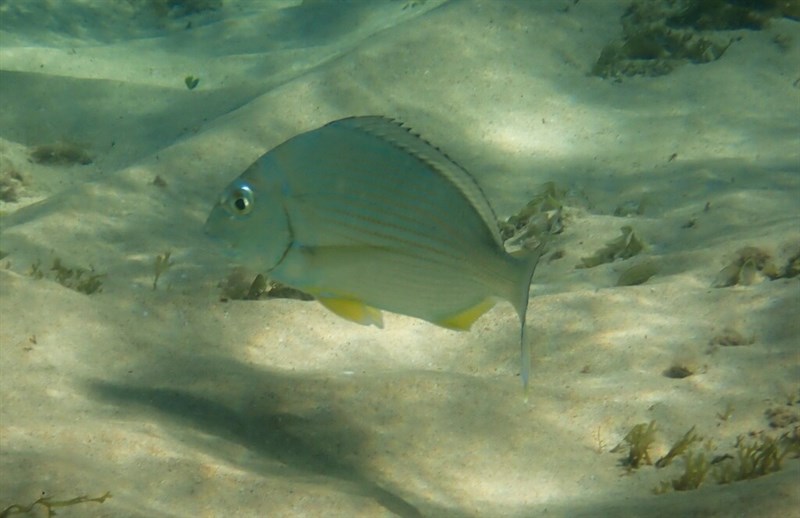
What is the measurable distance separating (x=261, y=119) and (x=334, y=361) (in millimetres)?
4989

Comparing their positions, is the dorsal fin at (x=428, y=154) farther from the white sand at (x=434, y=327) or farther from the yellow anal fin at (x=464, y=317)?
the white sand at (x=434, y=327)

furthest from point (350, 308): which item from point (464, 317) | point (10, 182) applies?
point (10, 182)

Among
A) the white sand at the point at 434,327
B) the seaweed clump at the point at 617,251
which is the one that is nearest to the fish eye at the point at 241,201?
the white sand at the point at 434,327

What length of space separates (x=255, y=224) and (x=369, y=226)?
0.45 metres

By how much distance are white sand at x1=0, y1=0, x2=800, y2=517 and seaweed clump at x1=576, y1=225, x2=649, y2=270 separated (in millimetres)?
160

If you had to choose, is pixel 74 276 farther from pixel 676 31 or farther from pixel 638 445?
pixel 676 31

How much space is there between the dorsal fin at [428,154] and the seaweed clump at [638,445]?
164cm

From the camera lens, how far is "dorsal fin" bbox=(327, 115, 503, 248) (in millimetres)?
2697

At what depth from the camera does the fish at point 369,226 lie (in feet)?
8.70

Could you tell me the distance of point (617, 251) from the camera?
6.27 metres

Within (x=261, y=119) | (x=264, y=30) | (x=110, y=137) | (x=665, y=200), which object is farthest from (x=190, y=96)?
(x=665, y=200)

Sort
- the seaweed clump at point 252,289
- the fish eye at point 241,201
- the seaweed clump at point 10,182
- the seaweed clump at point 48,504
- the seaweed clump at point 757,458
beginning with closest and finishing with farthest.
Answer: the seaweed clump at point 48,504, the fish eye at point 241,201, the seaweed clump at point 757,458, the seaweed clump at point 252,289, the seaweed clump at point 10,182

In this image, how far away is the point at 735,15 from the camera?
34.7 feet

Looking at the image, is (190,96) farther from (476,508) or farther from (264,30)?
(476,508)
